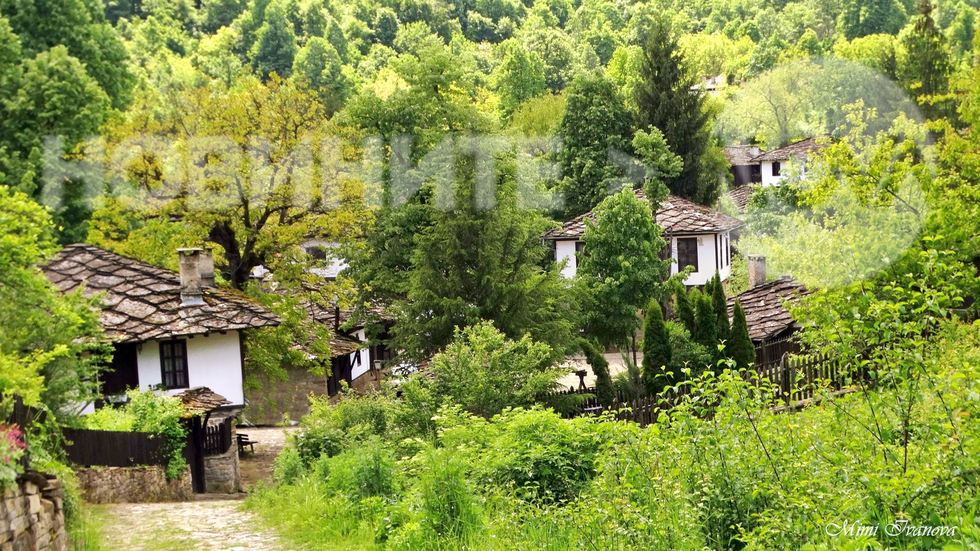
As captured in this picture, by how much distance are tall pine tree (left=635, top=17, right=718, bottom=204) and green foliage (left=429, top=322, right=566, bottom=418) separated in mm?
34435

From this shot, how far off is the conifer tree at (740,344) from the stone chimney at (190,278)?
12.5 meters

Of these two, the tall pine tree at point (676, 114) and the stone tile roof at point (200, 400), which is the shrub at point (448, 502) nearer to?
the stone tile roof at point (200, 400)

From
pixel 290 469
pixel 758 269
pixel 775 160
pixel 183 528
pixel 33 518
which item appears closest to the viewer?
pixel 33 518

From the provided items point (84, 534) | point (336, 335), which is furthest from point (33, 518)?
point (336, 335)

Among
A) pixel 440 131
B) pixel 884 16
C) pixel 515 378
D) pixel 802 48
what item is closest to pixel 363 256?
pixel 440 131

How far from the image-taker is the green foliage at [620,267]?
2595cm

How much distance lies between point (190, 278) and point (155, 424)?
6.18 m

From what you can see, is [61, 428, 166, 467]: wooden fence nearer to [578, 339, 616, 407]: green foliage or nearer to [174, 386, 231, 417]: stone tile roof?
[174, 386, 231, 417]: stone tile roof

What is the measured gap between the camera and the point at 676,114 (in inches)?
1960

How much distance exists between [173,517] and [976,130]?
16150 millimetres

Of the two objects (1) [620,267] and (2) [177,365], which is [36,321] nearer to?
(2) [177,365]

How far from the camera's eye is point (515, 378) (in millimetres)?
16625

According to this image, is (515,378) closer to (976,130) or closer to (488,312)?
(488,312)

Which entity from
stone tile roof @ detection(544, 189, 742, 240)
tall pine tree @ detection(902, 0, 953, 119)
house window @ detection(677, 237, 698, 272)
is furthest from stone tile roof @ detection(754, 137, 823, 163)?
house window @ detection(677, 237, 698, 272)
